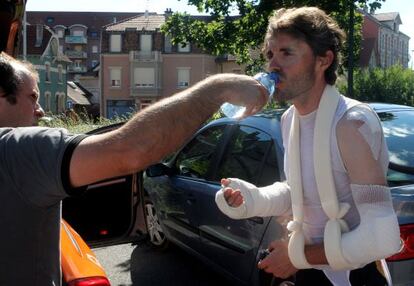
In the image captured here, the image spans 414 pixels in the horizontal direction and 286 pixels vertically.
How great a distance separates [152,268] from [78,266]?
3.10 meters

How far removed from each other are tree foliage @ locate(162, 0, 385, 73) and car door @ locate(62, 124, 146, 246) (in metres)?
7.87

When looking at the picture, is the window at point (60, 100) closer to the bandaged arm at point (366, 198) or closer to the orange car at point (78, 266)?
the orange car at point (78, 266)

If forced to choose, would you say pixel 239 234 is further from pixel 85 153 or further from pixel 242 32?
pixel 242 32

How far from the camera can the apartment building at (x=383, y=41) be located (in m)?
59.4

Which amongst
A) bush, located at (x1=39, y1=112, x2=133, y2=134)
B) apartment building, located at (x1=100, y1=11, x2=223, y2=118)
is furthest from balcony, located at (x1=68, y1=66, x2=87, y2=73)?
bush, located at (x1=39, y1=112, x2=133, y2=134)

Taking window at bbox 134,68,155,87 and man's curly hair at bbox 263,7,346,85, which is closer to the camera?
man's curly hair at bbox 263,7,346,85

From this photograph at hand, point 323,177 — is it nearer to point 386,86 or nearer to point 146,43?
point 386,86

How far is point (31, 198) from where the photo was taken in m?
1.57

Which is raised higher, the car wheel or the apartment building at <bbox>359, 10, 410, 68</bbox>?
the apartment building at <bbox>359, 10, 410, 68</bbox>

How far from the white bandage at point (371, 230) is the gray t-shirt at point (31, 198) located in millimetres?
1107

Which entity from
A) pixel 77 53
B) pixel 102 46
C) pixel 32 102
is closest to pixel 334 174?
pixel 32 102

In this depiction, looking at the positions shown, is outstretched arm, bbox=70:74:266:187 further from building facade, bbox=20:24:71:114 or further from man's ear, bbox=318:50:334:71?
building facade, bbox=20:24:71:114

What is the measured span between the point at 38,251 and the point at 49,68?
172ft

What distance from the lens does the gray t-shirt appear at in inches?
59.1
